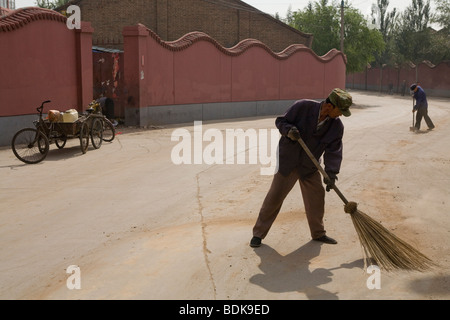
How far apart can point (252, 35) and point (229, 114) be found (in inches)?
489

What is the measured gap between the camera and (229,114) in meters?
21.6

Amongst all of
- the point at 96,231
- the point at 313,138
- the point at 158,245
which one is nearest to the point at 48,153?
the point at 96,231

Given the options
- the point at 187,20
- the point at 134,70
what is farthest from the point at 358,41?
the point at 134,70

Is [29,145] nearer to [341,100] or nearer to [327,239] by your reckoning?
[327,239]

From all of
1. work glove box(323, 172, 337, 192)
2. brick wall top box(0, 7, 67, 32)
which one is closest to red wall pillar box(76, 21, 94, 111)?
brick wall top box(0, 7, 67, 32)

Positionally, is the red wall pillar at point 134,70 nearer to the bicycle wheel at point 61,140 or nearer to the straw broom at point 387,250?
the bicycle wheel at point 61,140

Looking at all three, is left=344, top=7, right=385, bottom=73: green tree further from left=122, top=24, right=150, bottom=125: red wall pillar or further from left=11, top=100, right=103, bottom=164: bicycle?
left=11, top=100, right=103, bottom=164: bicycle

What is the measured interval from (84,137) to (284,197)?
7283 millimetres

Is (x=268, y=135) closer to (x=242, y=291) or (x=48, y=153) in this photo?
(x=48, y=153)

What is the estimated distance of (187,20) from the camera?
100ft

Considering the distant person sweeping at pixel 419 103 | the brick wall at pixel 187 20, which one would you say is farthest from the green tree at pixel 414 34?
the distant person sweeping at pixel 419 103

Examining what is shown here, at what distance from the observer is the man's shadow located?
4859 mm

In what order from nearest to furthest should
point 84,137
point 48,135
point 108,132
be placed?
point 48,135 → point 84,137 → point 108,132

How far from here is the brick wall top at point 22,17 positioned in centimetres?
1299
